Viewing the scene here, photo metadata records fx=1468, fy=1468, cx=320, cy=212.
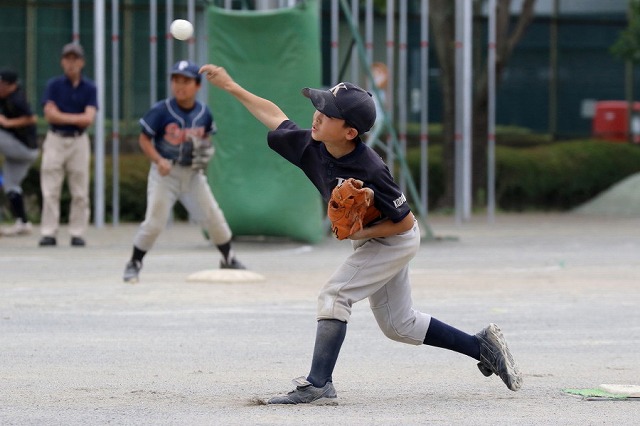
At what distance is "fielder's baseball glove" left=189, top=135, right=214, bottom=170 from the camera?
12.6 m

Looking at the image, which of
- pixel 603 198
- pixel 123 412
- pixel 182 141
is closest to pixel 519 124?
pixel 603 198

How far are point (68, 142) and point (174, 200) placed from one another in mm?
4165

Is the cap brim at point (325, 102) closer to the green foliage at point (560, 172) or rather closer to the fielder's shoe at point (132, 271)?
the fielder's shoe at point (132, 271)

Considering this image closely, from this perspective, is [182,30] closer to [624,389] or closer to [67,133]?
[624,389]

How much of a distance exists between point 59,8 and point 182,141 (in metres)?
13.7

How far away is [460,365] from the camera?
8367mm

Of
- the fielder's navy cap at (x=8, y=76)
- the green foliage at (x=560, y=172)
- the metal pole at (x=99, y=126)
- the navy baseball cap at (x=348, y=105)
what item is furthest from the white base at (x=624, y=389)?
the green foliage at (x=560, y=172)

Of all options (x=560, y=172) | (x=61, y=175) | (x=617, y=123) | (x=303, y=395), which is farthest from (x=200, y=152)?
(x=617, y=123)

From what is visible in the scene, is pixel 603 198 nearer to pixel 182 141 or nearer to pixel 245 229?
pixel 245 229

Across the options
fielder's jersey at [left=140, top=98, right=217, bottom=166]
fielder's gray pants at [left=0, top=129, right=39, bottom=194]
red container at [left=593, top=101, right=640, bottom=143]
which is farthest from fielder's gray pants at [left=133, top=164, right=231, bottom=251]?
red container at [left=593, top=101, right=640, bottom=143]

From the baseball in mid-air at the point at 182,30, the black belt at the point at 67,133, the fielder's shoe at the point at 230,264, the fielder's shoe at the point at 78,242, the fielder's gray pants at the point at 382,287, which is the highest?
the baseball in mid-air at the point at 182,30

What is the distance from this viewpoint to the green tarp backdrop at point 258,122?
16.8 metres

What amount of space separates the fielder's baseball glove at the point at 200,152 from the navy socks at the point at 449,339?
5.70 m

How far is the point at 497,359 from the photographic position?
722 cm
